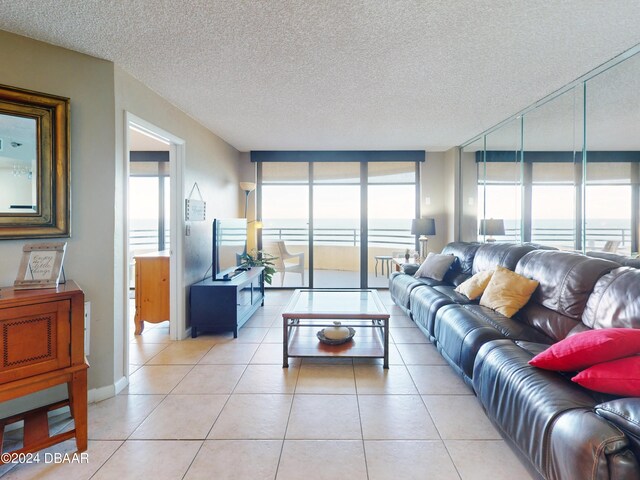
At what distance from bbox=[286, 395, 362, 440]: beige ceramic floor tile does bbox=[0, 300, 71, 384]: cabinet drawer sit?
1332 millimetres

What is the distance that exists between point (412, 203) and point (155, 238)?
4.57 metres

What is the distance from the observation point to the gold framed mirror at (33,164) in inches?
78.4

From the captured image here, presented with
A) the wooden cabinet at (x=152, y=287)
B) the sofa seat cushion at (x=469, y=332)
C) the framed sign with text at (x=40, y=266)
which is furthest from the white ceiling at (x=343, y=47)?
the sofa seat cushion at (x=469, y=332)

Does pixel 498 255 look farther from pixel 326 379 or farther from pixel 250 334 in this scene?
pixel 250 334

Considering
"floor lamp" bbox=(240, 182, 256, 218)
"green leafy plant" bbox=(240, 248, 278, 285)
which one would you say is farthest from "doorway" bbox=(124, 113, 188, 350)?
"floor lamp" bbox=(240, 182, 256, 218)

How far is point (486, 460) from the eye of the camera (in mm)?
1750

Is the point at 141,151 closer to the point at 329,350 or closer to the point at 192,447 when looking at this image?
the point at 329,350

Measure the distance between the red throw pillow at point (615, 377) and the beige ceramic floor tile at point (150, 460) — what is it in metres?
1.92

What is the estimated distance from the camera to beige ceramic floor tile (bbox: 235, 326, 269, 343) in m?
3.51

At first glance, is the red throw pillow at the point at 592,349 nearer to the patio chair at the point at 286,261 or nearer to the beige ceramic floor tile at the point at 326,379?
the beige ceramic floor tile at the point at 326,379

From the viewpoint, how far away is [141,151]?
18.6ft

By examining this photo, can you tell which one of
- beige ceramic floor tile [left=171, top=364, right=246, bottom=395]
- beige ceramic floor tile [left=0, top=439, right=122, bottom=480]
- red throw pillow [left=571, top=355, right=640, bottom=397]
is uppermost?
red throw pillow [left=571, top=355, right=640, bottom=397]

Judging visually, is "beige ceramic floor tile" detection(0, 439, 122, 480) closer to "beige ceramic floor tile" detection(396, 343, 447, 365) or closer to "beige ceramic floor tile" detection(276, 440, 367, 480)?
"beige ceramic floor tile" detection(276, 440, 367, 480)

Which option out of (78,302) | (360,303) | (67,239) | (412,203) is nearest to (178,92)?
(67,239)
